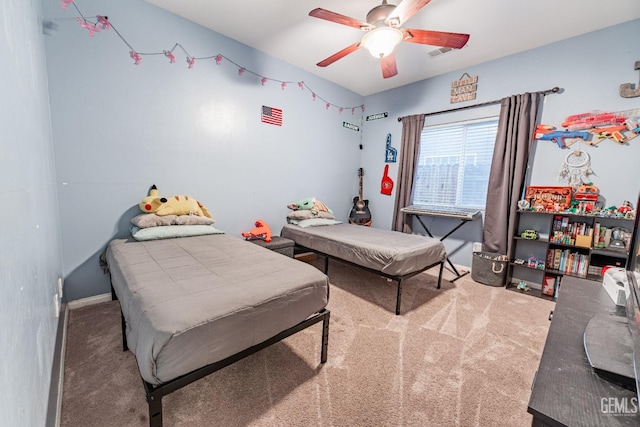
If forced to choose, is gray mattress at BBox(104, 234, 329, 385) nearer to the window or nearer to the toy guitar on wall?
the toy guitar on wall

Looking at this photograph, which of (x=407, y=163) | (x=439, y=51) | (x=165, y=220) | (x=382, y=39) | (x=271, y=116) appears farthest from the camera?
(x=407, y=163)

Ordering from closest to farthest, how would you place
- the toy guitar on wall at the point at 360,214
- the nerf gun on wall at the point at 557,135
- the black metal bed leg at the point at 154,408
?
the black metal bed leg at the point at 154,408 < the nerf gun on wall at the point at 557,135 < the toy guitar on wall at the point at 360,214

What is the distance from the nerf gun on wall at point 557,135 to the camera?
2.71 meters

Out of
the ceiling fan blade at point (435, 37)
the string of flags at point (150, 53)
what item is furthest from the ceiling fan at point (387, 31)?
the string of flags at point (150, 53)

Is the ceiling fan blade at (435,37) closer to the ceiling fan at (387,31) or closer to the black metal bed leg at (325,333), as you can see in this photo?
the ceiling fan at (387,31)

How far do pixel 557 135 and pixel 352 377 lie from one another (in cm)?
334

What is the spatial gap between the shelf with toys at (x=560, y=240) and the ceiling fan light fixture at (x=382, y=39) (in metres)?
2.36

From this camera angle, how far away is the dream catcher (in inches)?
107

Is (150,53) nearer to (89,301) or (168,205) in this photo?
(168,205)

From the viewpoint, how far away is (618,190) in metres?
2.55

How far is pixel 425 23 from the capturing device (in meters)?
2.49

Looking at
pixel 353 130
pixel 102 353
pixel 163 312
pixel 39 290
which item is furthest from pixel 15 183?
pixel 353 130

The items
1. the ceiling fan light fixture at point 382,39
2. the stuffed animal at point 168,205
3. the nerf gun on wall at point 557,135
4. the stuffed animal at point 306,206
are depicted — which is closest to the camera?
the ceiling fan light fixture at point 382,39

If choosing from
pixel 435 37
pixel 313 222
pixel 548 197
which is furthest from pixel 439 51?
pixel 313 222
